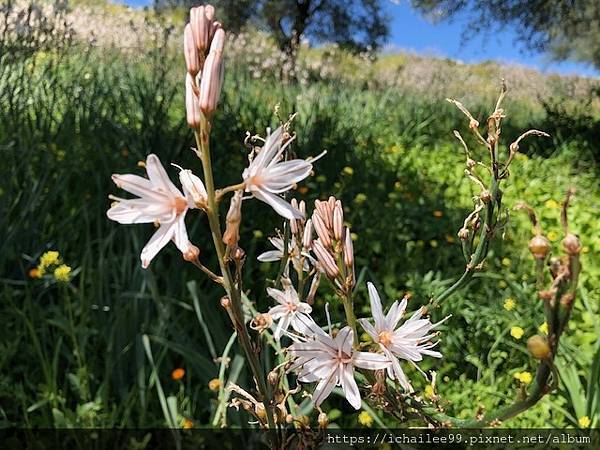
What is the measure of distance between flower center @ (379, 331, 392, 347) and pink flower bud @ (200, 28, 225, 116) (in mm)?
274

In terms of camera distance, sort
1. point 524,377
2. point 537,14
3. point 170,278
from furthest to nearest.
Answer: point 537,14, point 170,278, point 524,377

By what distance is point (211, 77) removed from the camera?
471 mm

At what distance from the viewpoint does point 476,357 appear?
190 centimetres

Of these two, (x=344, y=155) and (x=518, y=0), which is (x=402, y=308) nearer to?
(x=344, y=155)

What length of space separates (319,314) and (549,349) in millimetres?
1756

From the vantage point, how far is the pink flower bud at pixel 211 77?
0.47 metres

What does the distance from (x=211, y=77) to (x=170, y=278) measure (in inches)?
55.9

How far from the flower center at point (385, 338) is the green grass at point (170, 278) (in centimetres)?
10

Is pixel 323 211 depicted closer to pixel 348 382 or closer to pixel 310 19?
pixel 348 382

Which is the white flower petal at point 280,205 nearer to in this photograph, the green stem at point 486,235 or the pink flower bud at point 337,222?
the pink flower bud at point 337,222

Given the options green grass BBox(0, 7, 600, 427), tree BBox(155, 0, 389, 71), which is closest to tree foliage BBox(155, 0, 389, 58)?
tree BBox(155, 0, 389, 71)

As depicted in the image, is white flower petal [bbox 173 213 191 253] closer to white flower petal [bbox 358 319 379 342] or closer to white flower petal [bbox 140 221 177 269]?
white flower petal [bbox 140 221 177 269]

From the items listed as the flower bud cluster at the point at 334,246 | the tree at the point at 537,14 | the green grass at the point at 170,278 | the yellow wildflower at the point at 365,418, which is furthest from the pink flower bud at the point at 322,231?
the tree at the point at 537,14

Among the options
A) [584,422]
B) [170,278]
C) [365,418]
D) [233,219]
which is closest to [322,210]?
[233,219]
